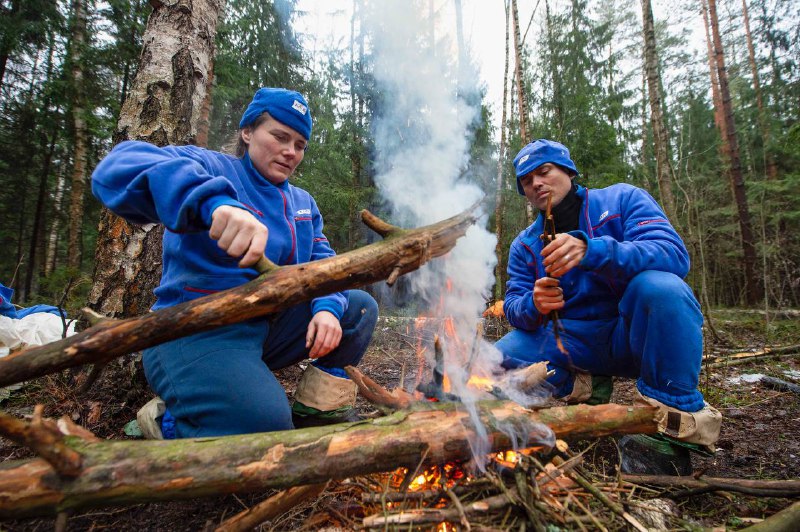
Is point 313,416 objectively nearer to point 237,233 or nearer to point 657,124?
point 237,233

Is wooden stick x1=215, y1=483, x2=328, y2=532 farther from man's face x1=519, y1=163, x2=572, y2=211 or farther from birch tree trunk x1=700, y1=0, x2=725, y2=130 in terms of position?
birch tree trunk x1=700, y1=0, x2=725, y2=130

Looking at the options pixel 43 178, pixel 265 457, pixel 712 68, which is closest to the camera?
pixel 265 457

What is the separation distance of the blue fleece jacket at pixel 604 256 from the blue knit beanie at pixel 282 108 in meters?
1.86

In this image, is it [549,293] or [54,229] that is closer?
[549,293]

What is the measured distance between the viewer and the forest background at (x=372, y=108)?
9.61 m

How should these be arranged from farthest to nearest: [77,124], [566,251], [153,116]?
[77,124] → [153,116] → [566,251]

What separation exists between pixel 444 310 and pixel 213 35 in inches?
147

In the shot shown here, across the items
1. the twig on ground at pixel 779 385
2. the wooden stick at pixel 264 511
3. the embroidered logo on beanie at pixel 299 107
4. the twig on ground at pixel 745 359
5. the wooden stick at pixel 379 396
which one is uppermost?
the embroidered logo on beanie at pixel 299 107

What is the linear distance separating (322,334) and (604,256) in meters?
1.73

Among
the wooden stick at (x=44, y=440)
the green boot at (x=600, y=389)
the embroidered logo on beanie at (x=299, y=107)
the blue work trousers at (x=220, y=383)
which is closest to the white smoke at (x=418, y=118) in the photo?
the green boot at (x=600, y=389)

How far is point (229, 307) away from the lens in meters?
1.63

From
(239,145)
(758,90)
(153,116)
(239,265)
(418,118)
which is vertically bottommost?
(239,265)

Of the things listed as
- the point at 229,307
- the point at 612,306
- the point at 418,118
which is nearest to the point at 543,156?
the point at 612,306

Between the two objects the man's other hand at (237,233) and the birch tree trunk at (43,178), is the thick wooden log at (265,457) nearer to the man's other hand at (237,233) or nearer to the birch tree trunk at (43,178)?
the man's other hand at (237,233)
